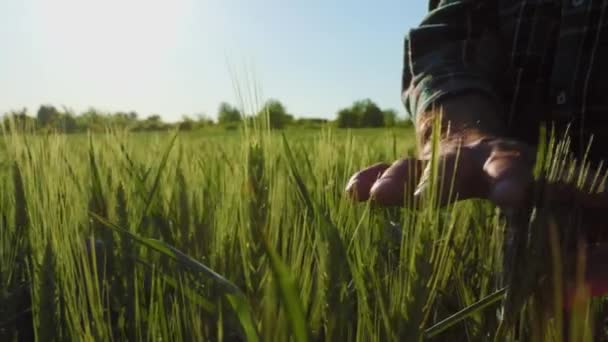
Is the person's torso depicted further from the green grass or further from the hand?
the hand

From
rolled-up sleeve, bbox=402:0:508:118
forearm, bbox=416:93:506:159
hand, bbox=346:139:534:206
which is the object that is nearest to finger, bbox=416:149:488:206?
hand, bbox=346:139:534:206

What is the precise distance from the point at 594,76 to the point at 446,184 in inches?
20.7

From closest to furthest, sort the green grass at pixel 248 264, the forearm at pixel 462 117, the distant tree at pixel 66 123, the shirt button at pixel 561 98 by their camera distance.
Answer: the green grass at pixel 248 264 → the forearm at pixel 462 117 → the distant tree at pixel 66 123 → the shirt button at pixel 561 98

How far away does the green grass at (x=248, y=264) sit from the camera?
15.1 inches

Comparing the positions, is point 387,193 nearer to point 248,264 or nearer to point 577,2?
point 248,264

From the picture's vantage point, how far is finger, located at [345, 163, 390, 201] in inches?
21.9

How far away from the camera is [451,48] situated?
3.04 feet

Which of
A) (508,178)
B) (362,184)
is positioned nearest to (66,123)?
(362,184)

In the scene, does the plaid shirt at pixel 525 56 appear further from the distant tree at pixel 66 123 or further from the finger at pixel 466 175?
the distant tree at pixel 66 123

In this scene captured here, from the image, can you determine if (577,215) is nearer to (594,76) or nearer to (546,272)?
(546,272)

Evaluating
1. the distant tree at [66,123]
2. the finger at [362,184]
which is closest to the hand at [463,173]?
the finger at [362,184]

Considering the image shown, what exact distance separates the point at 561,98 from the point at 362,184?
508 mm

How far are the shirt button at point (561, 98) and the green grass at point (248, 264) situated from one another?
8.6 inches

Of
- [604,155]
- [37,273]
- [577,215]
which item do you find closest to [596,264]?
[577,215]
